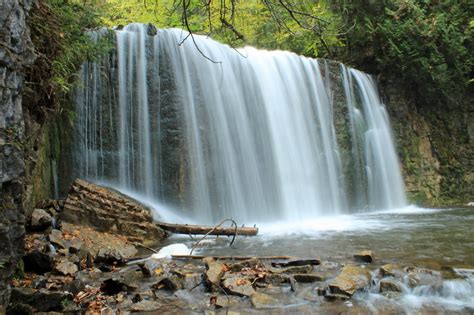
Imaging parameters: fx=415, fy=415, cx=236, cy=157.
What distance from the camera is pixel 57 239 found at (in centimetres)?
532

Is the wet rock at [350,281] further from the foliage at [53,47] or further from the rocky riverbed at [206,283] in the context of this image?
the foliage at [53,47]

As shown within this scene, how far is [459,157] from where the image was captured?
550 inches

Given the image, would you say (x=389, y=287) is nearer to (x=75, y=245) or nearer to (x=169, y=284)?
(x=169, y=284)

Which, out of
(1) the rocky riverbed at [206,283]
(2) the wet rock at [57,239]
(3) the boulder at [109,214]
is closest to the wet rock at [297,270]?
(1) the rocky riverbed at [206,283]

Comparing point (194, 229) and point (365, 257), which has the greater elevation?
point (194, 229)

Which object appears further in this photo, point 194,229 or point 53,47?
point 194,229

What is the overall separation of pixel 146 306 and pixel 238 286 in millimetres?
950

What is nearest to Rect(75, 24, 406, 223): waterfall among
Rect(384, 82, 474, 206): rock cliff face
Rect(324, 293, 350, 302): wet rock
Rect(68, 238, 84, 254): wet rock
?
Rect(384, 82, 474, 206): rock cliff face

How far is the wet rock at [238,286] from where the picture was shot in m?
4.17

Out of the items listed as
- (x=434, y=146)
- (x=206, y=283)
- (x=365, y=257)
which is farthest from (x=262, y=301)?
(x=434, y=146)

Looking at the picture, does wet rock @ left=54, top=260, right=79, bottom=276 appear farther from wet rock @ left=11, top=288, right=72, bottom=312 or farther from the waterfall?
the waterfall

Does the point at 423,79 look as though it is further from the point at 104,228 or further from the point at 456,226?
the point at 104,228

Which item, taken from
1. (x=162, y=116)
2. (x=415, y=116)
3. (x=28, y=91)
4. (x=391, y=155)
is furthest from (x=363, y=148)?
(x=28, y=91)

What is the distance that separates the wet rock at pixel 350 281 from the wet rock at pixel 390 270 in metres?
0.22
